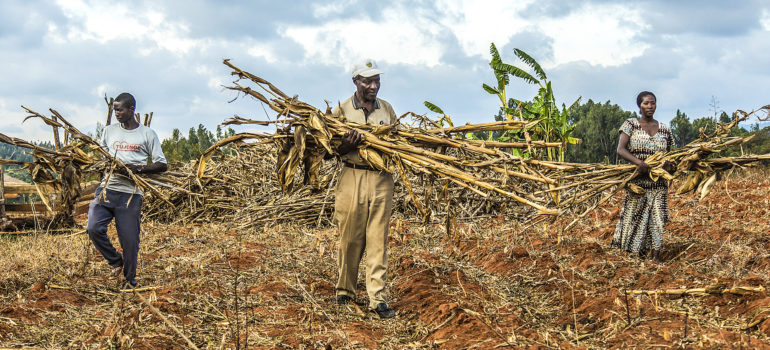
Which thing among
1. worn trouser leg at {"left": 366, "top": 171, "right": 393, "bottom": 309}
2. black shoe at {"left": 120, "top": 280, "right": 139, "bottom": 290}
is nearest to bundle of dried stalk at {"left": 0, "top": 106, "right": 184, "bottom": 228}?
black shoe at {"left": 120, "top": 280, "right": 139, "bottom": 290}

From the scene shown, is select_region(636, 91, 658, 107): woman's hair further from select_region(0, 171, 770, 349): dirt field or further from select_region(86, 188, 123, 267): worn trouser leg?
select_region(86, 188, 123, 267): worn trouser leg

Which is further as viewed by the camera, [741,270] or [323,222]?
[323,222]

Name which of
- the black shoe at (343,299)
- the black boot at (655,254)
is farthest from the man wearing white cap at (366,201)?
the black boot at (655,254)

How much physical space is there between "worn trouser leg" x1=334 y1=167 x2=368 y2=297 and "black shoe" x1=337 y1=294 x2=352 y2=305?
0.02m

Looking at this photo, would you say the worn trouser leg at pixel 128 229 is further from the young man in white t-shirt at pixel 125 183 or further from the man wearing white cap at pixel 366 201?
the man wearing white cap at pixel 366 201

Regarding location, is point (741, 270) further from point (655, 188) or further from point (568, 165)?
point (568, 165)

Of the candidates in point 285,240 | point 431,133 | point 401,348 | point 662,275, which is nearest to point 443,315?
point 401,348

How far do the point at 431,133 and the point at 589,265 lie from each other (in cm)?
210

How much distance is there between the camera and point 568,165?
3.22m

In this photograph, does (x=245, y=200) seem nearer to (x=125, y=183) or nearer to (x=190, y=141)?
(x=125, y=183)

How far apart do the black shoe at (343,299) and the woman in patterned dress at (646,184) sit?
265 cm

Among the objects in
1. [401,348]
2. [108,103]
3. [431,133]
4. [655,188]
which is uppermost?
[108,103]

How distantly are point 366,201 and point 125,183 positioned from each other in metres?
1.86

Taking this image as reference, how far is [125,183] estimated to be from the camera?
4430mm
